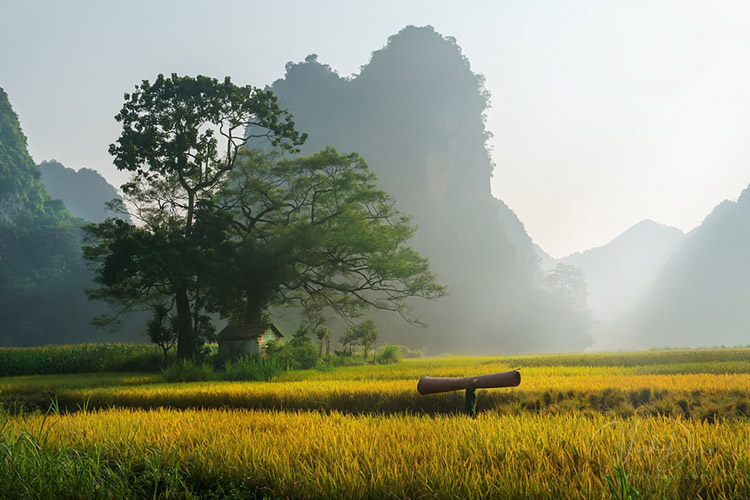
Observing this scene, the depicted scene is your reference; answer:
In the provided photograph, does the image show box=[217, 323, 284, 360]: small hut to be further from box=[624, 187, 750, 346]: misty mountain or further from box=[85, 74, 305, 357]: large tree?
box=[624, 187, 750, 346]: misty mountain

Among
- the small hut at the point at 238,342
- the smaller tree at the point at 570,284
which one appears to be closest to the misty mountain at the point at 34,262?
the small hut at the point at 238,342

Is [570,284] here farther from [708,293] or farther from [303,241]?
[303,241]

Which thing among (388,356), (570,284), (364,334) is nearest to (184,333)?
(364,334)

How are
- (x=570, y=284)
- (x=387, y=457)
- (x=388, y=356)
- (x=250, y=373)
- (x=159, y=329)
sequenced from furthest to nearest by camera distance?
(x=570, y=284) < (x=388, y=356) < (x=159, y=329) < (x=250, y=373) < (x=387, y=457)

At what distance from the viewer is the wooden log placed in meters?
5.09

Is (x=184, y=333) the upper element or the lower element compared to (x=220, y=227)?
lower

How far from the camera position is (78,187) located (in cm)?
11688

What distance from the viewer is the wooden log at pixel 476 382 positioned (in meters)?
5.09

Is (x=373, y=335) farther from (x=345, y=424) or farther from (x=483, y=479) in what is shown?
(x=483, y=479)

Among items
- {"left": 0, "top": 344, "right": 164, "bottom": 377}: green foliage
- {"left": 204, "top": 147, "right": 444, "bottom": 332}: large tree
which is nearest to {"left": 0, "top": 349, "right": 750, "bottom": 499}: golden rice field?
{"left": 204, "top": 147, "right": 444, "bottom": 332}: large tree

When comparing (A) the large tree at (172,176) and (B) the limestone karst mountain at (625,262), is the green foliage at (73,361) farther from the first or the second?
(B) the limestone karst mountain at (625,262)

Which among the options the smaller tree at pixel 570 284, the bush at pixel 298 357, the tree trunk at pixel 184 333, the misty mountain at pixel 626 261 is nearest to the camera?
the bush at pixel 298 357

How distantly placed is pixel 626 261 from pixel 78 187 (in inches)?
6539

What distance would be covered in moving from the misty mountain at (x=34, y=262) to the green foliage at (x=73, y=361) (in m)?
46.2
